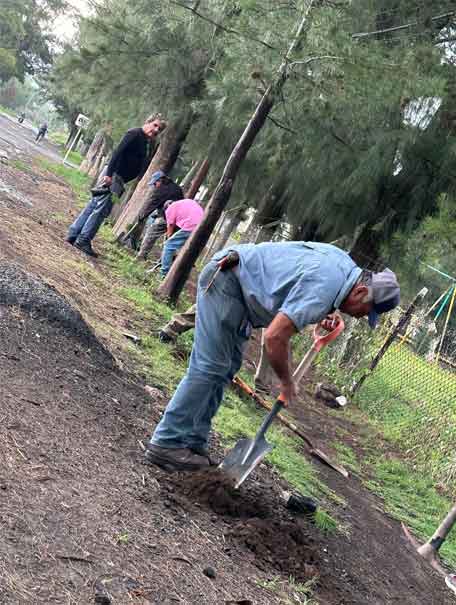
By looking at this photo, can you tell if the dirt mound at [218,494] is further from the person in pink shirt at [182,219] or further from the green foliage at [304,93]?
the person in pink shirt at [182,219]

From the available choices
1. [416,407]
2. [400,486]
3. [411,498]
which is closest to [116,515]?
[411,498]

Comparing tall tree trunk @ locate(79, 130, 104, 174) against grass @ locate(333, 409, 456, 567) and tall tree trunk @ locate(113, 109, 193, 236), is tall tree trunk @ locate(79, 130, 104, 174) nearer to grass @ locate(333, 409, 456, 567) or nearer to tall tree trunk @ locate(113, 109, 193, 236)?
tall tree trunk @ locate(113, 109, 193, 236)

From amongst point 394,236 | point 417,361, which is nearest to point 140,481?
point 394,236

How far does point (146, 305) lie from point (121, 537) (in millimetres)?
6426

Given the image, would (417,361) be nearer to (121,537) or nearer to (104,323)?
(104,323)

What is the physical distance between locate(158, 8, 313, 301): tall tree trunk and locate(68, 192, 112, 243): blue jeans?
3.82 ft

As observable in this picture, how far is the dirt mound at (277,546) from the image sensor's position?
388 cm

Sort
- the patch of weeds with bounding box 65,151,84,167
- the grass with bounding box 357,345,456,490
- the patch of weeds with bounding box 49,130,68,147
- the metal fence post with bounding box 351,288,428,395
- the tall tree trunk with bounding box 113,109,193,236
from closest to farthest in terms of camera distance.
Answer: the grass with bounding box 357,345,456,490, the metal fence post with bounding box 351,288,428,395, the tall tree trunk with bounding box 113,109,193,236, the patch of weeds with bounding box 65,151,84,167, the patch of weeds with bounding box 49,130,68,147

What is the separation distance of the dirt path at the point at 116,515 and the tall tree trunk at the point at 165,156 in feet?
24.2

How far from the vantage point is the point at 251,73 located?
9164 mm

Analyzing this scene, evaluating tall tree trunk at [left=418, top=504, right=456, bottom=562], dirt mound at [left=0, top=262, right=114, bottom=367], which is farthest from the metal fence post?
dirt mound at [left=0, top=262, right=114, bottom=367]

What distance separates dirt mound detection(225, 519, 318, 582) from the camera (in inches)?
153

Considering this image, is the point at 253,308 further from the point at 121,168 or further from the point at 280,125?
the point at 121,168

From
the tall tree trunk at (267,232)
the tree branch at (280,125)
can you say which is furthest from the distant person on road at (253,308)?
the tall tree trunk at (267,232)
